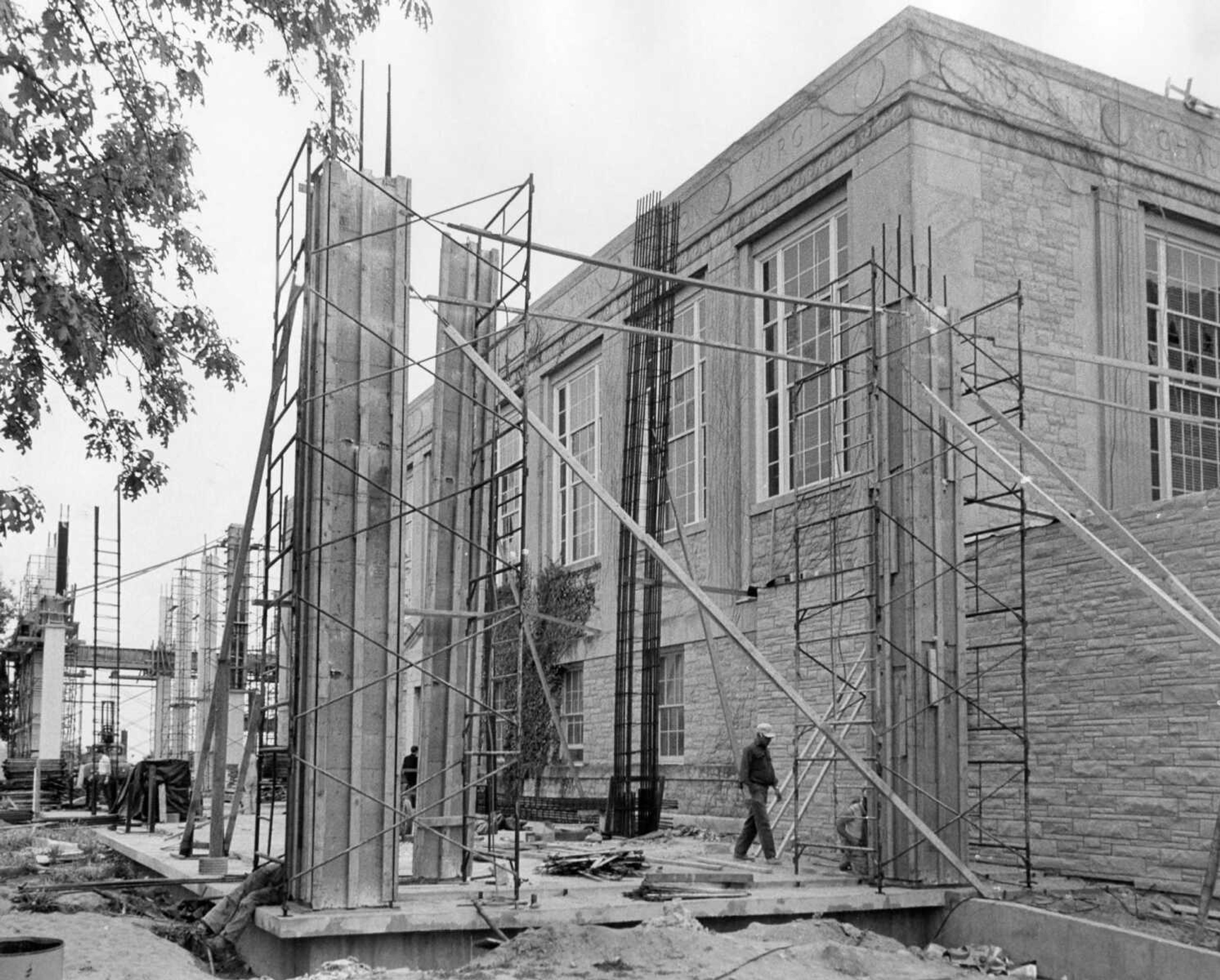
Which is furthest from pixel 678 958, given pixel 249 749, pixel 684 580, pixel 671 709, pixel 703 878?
pixel 671 709

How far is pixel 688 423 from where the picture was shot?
23219 mm

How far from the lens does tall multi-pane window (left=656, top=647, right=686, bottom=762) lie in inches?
894

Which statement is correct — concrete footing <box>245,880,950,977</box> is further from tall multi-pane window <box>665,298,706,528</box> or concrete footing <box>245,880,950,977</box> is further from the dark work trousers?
tall multi-pane window <box>665,298,706,528</box>

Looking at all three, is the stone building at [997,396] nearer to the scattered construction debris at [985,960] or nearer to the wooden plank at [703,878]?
the scattered construction debris at [985,960]

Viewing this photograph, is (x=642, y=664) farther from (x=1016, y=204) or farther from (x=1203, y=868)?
(x=1203, y=868)

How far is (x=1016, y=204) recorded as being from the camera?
59.4ft

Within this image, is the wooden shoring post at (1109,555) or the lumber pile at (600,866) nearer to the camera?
the wooden shoring post at (1109,555)

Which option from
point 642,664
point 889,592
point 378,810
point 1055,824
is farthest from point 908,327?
point 642,664

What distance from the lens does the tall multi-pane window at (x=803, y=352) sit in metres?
18.9

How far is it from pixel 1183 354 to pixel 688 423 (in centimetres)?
782

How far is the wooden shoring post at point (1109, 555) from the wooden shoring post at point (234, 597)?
247 inches

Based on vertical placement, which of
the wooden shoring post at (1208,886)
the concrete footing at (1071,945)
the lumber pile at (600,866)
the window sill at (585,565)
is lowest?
the concrete footing at (1071,945)

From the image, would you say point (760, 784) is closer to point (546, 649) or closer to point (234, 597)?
point (234, 597)

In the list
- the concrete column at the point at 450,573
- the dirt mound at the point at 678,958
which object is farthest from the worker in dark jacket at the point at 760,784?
the dirt mound at the point at 678,958
